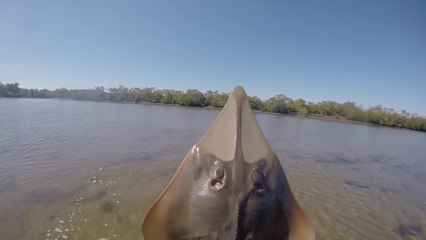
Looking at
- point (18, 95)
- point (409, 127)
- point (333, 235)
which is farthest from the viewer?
point (18, 95)

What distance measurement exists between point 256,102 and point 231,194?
240 feet

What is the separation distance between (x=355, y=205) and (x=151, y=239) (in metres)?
6.74

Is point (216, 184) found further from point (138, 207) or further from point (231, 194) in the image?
point (138, 207)

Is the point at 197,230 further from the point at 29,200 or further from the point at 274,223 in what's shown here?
the point at 29,200

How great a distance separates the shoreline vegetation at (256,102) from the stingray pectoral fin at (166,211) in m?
52.1

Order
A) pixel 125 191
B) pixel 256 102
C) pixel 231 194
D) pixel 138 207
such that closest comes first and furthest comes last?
pixel 231 194 → pixel 138 207 → pixel 125 191 → pixel 256 102

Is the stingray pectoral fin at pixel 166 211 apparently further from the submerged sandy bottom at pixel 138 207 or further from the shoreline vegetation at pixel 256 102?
the shoreline vegetation at pixel 256 102

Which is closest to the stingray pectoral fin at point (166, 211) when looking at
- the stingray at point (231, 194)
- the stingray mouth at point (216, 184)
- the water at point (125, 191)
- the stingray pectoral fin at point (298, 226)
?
the stingray at point (231, 194)

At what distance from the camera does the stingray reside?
2197 mm

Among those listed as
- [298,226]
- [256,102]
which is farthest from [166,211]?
[256,102]

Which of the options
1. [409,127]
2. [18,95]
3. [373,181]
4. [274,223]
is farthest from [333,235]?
[18,95]

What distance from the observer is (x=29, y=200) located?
5.52 meters

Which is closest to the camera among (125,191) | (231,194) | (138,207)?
(231,194)

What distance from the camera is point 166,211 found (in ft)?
7.47
